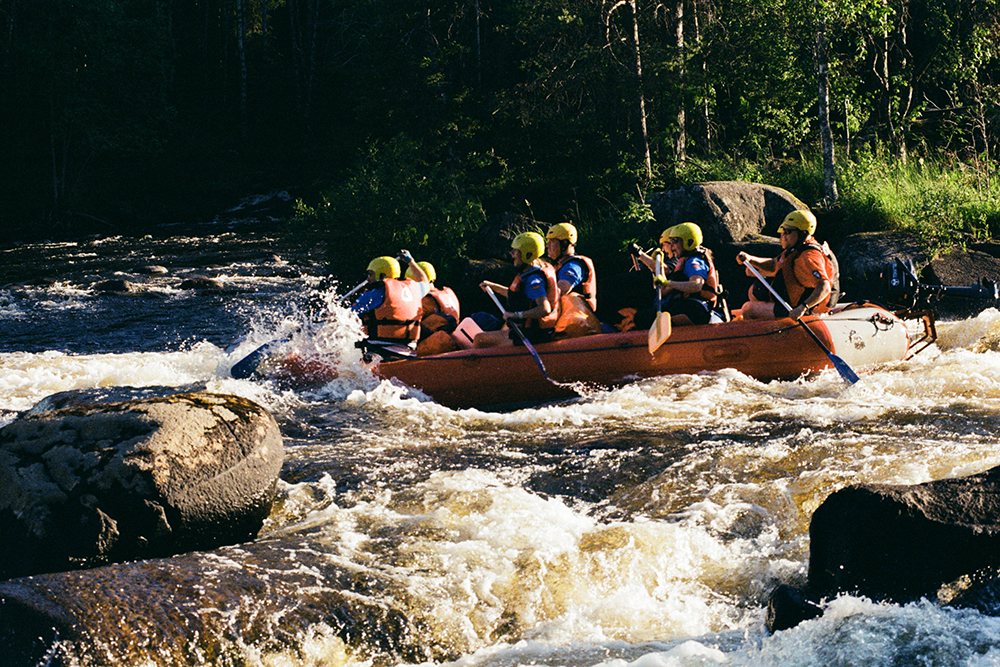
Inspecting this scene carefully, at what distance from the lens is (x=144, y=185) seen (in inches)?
1105

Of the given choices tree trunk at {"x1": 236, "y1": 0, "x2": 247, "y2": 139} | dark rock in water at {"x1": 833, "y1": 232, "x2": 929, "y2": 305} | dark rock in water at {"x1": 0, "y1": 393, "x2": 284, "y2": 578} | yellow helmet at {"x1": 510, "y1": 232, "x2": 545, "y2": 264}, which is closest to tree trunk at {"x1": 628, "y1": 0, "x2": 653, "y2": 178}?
dark rock in water at {"x1": 833, "y1": 232, "x2": 929, "y2": 305}

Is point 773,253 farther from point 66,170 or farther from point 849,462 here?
point 66,170

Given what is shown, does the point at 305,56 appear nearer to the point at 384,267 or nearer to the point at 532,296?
the point at 384,267

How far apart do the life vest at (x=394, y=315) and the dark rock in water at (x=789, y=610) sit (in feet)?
16.5

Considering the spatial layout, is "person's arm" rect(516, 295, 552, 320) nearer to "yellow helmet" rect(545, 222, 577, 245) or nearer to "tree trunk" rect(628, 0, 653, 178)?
"yellow helmet" rect(545, 222, 577, 245)

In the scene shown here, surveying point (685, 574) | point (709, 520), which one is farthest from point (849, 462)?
point (685, 574)

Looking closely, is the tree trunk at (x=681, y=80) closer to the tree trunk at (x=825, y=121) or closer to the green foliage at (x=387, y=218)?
the tree trunk at (x=825, y=121)

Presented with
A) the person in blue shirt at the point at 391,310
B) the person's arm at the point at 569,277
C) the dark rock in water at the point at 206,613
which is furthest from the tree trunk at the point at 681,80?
the dark rock in water at the point at 206,613

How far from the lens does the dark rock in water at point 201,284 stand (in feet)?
50.6

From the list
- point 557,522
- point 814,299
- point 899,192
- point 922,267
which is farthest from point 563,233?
point 899,192

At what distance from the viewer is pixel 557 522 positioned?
4.91 meters

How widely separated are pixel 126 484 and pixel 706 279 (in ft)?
18.0

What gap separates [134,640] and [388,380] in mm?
4493

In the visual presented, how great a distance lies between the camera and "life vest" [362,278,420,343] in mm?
8227
